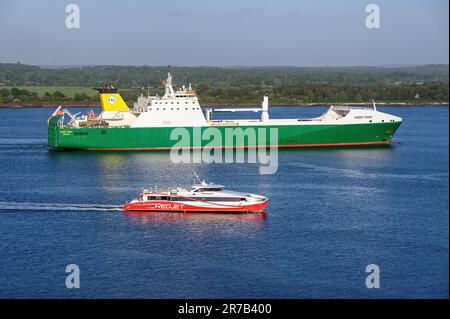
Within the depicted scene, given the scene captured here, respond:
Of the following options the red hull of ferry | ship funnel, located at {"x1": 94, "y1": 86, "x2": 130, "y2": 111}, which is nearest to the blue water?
the red hull of ferry

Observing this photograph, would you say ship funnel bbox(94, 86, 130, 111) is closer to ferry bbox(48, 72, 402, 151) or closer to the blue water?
ferry bbox(48, 72, 402, 151)

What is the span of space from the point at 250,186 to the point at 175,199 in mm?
4514

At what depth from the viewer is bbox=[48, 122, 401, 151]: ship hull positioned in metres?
37.2

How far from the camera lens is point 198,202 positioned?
23.0m

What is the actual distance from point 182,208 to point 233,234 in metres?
2.86

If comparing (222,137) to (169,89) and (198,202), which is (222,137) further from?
(198,202)

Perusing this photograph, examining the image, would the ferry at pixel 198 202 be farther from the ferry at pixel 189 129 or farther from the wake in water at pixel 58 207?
the ferry at pixel 189 129

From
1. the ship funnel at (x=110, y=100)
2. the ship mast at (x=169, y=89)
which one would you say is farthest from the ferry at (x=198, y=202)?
the ship funnel at (x=110, y=100)

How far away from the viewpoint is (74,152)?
37031 mm

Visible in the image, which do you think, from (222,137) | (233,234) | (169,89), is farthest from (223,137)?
(233,234)

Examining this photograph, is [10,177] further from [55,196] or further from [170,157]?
[170,157]

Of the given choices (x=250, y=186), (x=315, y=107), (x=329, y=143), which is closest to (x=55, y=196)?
(x=250, y=186)

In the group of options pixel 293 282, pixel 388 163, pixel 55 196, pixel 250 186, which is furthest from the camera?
pixel 388 163
